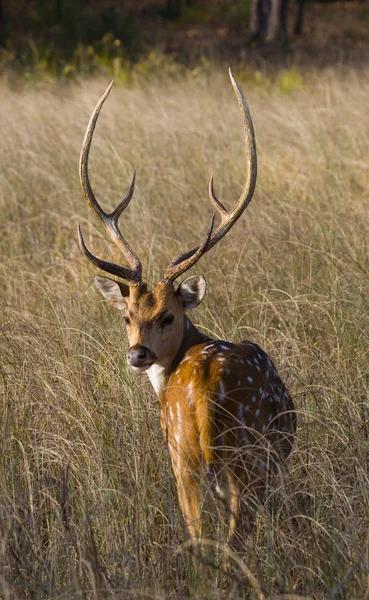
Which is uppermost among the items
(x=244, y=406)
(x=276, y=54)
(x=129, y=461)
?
(x=244, y=406)

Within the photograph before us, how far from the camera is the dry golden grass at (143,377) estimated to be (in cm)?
325

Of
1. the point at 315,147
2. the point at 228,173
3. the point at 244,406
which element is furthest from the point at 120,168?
the point at 244,406

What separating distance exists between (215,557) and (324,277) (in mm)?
2460

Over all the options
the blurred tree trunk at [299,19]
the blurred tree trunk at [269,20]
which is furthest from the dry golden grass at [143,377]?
the blurred tree trunk at [299,19]

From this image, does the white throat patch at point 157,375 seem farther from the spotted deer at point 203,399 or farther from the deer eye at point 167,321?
the deer eye at point 167,321

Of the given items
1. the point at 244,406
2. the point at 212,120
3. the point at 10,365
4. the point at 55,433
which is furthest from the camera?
the point at 212,120

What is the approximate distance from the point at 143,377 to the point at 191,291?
652 mm

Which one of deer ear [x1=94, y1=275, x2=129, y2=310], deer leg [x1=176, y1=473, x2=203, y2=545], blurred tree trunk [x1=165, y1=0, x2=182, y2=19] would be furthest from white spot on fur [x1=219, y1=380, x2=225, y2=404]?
blurred tree trunk [x1=165, y1=0, x2=182, y2=19]

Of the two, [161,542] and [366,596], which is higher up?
[366,596]

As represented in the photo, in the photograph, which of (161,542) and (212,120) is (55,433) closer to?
(161,542)

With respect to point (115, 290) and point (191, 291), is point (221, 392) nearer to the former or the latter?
point (191, 291)

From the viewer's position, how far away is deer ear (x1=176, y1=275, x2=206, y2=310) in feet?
13.1

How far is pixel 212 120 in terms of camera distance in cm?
1004

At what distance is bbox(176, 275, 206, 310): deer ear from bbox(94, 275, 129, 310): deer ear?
21 cm
